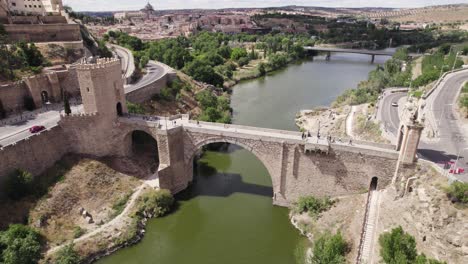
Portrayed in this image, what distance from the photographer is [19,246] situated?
18.4 m

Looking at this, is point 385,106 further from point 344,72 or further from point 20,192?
point 344,72

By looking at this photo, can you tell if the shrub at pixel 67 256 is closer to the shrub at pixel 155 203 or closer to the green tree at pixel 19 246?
the green tree at pixel 19 246

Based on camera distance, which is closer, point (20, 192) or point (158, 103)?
point (20, 192)

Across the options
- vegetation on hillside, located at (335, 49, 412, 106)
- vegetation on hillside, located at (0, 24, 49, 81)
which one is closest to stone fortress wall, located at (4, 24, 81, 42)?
vegetation on hillside, located at (0, 24, 49, 81)

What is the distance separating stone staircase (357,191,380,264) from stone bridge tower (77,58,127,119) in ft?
65.9

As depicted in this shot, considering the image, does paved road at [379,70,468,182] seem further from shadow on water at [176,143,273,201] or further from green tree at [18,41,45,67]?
green tree at [18,41,45,67]

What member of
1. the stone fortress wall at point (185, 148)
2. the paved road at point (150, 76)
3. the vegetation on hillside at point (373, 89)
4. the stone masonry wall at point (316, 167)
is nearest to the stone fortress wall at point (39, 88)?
the paved road at point (150, 76)

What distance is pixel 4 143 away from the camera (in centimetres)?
2275

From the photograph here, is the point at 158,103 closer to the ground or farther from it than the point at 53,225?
farther from it

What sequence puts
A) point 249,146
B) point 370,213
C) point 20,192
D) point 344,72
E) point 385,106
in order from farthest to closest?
1. point 344,72
2. point 385,106
3. point 249,146
4. point 20,192
5. point 370,213

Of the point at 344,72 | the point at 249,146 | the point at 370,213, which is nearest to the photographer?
the point at 370,213

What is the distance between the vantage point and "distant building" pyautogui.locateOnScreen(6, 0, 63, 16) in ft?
143

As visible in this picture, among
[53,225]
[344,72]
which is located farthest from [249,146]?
[344,72]

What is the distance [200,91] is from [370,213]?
30.4 m
